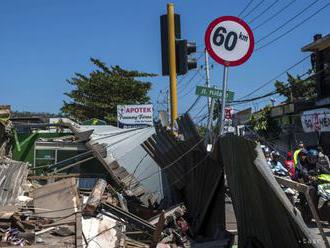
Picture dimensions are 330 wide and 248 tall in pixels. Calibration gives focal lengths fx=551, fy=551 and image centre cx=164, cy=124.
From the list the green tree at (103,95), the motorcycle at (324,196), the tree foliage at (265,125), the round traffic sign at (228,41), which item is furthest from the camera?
the green tree at (103,95)

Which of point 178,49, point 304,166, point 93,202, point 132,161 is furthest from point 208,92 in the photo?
point 132,161

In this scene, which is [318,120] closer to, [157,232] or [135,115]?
[135,115]

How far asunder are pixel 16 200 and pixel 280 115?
26.3 meters

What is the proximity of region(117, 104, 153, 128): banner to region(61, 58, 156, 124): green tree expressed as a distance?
61.7 feet

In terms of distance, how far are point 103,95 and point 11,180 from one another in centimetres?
3480

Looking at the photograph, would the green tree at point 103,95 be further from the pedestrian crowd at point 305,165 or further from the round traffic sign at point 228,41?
the round traffic sign at point 228,41

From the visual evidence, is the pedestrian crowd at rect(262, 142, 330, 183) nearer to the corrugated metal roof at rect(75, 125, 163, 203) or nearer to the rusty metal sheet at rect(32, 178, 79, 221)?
the corrugated metal roof at rect(75, 125, 163, 203)

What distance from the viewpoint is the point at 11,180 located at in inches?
468

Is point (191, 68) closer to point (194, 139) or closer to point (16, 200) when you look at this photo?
point (194, 139)

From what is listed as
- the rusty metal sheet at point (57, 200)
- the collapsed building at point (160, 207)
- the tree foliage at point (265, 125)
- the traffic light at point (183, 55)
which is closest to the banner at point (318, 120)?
the tree foliage at point (265, 125)

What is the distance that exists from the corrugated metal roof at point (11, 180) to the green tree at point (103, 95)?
1274 inches

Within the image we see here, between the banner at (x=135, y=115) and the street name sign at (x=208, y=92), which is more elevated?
the banner at (x=135, y=115)

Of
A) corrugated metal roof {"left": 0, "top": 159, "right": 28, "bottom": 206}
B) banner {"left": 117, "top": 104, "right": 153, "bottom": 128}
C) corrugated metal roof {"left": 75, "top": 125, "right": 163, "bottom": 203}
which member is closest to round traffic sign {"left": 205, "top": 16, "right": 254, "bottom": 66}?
corrugated metal roof {"left": 0, "top": 159, "right": 28, "bottom": 206}

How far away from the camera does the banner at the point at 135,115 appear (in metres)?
26.1
